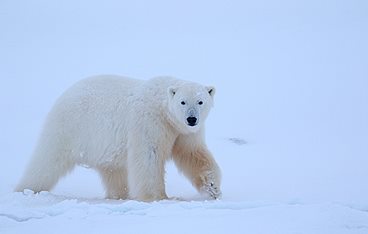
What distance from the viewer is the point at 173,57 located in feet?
53.9

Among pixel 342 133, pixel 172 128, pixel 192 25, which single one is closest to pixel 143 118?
pixel 172 128

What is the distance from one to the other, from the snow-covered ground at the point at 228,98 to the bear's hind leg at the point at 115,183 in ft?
0.99

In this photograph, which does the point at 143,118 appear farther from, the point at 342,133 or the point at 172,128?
the point at 342,133

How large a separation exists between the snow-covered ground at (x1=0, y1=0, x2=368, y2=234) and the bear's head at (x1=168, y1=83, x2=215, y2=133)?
0.77m

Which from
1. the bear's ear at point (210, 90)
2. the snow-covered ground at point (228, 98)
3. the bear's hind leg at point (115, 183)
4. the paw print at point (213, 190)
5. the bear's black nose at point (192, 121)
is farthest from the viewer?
the bear's hind leg at point (115, 183)

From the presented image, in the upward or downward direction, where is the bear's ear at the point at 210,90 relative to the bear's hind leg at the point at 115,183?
upward

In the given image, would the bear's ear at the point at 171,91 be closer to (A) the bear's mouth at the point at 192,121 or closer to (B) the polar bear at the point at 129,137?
(B) the polar bear at the point at 129,137

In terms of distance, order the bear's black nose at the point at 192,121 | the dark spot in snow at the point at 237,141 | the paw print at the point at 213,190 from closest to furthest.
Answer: the bear's black nose at the point at 192,121
the paw print at the point at 213,190
the dark spot in snow at the point at 237,141

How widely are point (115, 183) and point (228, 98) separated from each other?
6.29 m

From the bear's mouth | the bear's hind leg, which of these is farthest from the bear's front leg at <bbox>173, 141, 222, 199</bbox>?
the bear's hind leg

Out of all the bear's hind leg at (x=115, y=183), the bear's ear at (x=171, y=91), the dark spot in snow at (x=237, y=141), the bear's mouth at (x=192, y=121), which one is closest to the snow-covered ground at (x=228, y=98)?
the dark spot in snow at (x=237, y=141)

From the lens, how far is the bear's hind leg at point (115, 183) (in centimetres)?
637

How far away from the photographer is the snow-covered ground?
3.36 metres

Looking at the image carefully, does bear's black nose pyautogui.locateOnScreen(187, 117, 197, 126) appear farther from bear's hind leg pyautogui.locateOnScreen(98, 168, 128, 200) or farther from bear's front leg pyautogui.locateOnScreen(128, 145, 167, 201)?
bear's hind leg pyautogui.locateOnScreen(98, 168, 128, 200)
